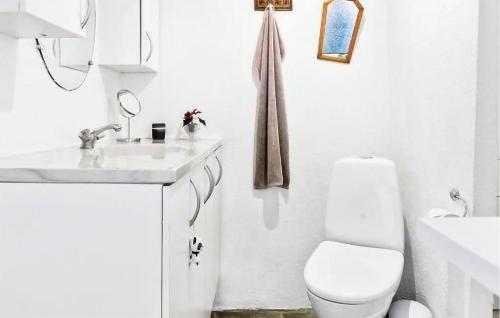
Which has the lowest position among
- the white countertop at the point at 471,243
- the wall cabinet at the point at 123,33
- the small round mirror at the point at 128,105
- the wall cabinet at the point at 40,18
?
the white countertop at the point at 471,243

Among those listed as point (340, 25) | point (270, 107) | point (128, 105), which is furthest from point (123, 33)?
point (340, 25)

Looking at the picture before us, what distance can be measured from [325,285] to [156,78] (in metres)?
1.49

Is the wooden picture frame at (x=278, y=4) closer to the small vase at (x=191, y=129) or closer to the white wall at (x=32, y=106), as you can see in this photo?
the small vase at (x=191, y=129)

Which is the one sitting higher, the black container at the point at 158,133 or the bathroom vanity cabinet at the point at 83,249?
the black container at the point at 158,133

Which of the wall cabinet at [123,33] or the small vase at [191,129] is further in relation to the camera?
the small vase at [191,129]

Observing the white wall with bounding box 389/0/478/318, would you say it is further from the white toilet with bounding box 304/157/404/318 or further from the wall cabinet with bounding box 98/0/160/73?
the wall cabinet with bounding box 98/0/160/73

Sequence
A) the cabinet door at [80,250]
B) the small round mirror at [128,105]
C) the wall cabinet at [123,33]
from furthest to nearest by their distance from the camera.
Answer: the small round mirror at [128,105]
the wall cabinet at [123,33]
the cabinet door at [80,250]

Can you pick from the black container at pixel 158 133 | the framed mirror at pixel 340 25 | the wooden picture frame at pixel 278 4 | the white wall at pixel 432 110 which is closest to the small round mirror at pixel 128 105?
the black container at pixel 158 133

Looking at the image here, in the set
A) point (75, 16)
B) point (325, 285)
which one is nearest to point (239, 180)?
point (325, 285)

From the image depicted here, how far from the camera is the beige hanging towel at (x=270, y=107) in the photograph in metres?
2.33

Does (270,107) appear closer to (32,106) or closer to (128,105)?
(128,105)

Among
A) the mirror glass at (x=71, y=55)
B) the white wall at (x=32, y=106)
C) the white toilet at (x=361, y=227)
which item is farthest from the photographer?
the white toilet at (x=361, y=227)

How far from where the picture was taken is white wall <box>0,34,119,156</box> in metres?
1.35

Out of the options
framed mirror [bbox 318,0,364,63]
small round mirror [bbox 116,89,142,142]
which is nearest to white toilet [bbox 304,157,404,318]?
framed mirror [bbox 318,0,364,63]
